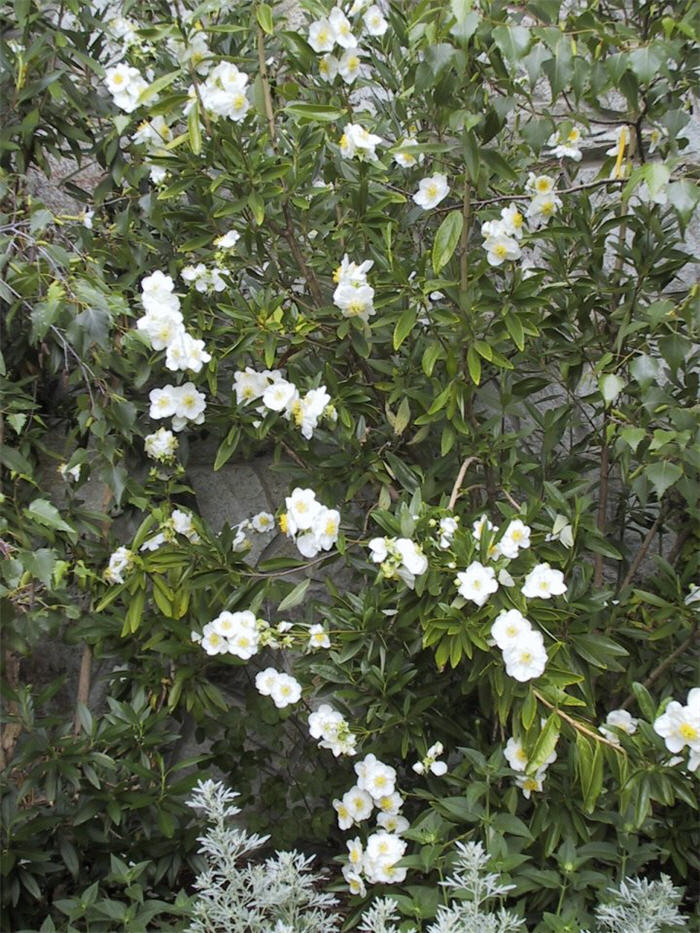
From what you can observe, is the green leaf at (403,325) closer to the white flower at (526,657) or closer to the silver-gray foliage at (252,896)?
the white flower at (526,657)

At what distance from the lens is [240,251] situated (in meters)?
2.01

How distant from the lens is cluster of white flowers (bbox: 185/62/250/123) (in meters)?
1.74

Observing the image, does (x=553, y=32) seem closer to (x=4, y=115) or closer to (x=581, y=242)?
(x=581, y=242)

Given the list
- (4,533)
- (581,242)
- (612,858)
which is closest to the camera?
(612,858)

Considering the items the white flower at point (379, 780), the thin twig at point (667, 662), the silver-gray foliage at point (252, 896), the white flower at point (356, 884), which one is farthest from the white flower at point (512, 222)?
the white flower at point (356, 884)

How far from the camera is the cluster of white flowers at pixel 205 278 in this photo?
1.92 m

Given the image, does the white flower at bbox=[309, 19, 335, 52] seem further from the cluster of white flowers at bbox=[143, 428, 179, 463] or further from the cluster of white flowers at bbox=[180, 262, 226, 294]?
the cluster of white flowers at bbox=[143, 428, 179, 463]

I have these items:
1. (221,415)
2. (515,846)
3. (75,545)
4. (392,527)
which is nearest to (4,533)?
(75,545)

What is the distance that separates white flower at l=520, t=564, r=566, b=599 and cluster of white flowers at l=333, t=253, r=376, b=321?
0.61 meters

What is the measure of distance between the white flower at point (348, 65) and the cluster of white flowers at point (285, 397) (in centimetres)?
60

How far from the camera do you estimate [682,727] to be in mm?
1475

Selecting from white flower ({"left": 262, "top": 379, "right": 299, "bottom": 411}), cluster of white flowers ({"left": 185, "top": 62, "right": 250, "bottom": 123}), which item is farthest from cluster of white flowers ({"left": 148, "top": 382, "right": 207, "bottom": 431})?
cluster of white flowers ({"left": 185, "top": 62, "right": 250, "bottom": 123})

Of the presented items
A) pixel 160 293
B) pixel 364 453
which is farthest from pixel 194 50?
pixel 364 453

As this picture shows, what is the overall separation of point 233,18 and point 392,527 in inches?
45.1
